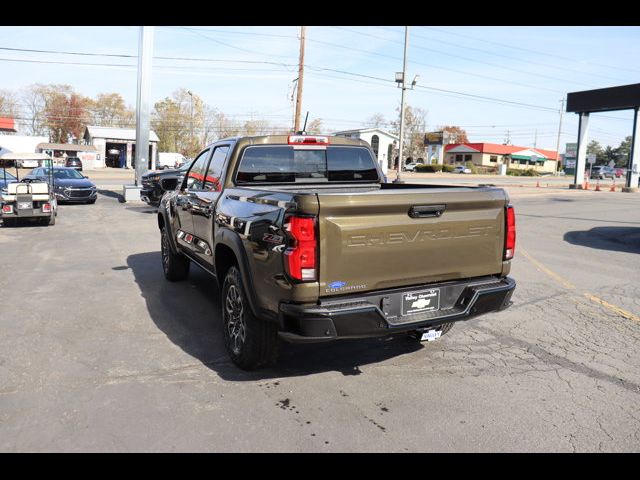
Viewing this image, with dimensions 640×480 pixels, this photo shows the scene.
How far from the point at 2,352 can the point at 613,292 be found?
7.46 m

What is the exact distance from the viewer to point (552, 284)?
25.7 feet

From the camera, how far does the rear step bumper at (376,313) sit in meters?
3.51

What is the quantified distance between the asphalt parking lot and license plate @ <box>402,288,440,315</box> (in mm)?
667

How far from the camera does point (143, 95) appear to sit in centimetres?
2108

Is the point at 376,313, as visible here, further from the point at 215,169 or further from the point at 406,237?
the point at 215,169

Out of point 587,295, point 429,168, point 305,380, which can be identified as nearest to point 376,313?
point 305,380

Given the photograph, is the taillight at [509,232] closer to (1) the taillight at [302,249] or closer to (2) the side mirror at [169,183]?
(1) the taillight at [302,249]

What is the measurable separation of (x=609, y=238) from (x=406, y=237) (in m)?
11.3

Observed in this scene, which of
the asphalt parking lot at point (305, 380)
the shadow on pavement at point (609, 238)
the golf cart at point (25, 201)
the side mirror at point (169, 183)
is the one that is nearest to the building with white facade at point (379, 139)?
the shadow on pavement at point (609, 238)

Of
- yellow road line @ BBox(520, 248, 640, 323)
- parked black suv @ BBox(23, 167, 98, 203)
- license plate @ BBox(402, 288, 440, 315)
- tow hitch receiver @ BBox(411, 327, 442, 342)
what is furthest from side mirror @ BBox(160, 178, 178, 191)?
parked black suv @ BBox(23, 167, 98, 203)
